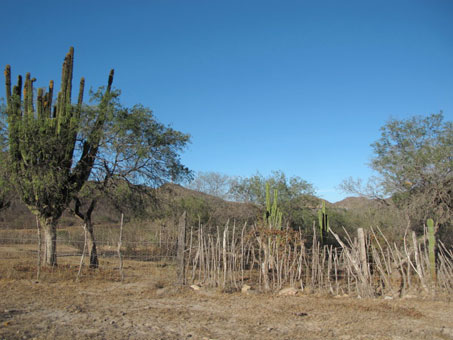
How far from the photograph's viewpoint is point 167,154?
1315 centimetres

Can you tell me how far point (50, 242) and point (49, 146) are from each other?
2.95 m

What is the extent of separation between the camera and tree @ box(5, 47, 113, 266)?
1105 cm

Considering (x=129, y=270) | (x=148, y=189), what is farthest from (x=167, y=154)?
(x=129, y=270)

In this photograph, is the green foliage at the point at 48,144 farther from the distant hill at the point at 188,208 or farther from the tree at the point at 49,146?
→ the distant hill at the point at 188,208

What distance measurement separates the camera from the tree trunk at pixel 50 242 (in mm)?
11172

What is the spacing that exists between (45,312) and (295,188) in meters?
12.5

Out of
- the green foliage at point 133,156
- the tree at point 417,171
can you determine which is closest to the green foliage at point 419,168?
the tree at point 417,171

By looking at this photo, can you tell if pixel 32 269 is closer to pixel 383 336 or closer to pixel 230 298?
pixel 230 298

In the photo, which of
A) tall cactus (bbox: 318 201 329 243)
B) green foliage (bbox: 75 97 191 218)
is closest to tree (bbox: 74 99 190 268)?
green foliage (bbox: 75 97 191 218)

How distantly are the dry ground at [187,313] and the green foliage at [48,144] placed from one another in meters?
2.50

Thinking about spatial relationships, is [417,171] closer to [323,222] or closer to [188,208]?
[323,222]

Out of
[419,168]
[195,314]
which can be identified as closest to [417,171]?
[419,168]

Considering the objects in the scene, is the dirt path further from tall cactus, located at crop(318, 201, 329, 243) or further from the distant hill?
tall cactus, located at crop(318, 201, 329, 243)

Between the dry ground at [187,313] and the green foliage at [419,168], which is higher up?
the green foliage at [419,168]
